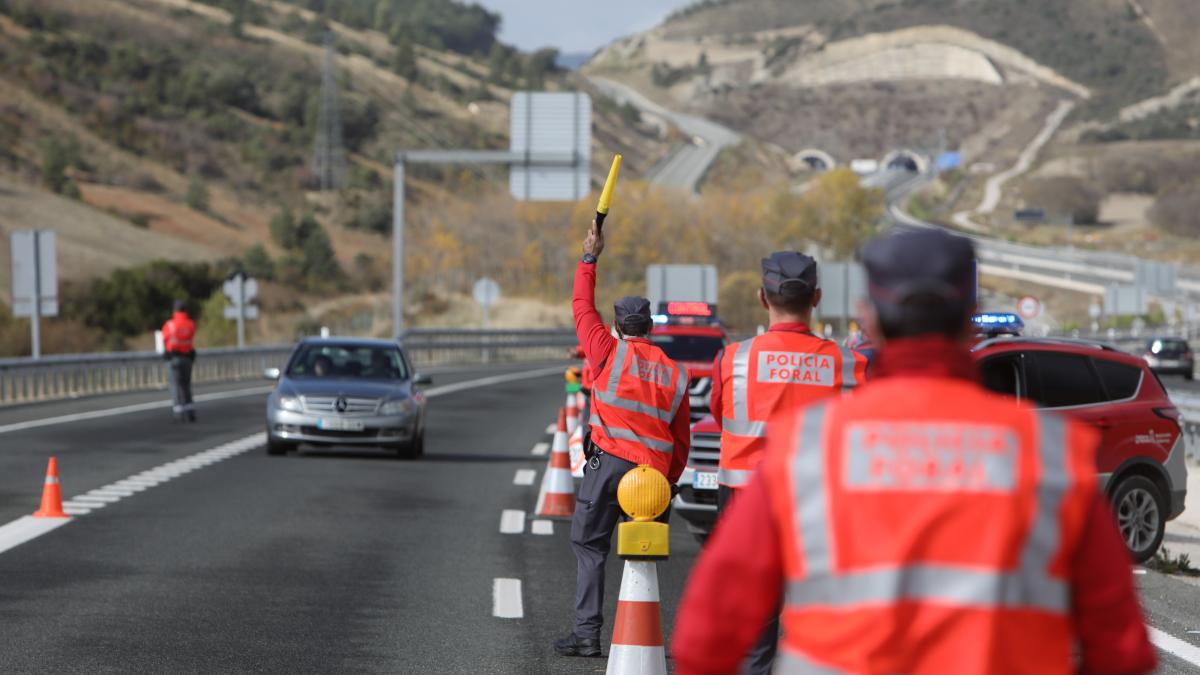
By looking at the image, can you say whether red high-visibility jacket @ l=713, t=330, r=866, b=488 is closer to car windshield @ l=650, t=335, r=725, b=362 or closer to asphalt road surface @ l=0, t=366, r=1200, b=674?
asphalt road surface @ l=0, t=366, r=1200, b=674

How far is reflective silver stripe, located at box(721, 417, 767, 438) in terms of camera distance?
6.90 m

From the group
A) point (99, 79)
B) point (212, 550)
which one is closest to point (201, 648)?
point (212, 550)

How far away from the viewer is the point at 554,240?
9688 centimetres

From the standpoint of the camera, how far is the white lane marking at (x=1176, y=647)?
912cm

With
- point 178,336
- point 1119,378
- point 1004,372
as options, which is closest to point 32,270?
point 178,336

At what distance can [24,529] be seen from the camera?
44.4ft

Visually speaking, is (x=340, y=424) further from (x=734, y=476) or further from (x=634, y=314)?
(x=734, y=476)

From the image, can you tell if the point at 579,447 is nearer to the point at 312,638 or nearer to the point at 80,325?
the point at 312,638

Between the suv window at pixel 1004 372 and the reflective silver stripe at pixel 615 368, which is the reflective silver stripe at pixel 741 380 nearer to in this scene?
the reflective silver stripe at pixel 615 368

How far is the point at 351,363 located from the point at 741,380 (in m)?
15.9

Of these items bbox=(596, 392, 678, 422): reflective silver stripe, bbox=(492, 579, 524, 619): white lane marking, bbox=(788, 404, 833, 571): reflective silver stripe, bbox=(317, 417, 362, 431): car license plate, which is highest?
bbox=(788, 404, 833, 571): reflective silver stripe

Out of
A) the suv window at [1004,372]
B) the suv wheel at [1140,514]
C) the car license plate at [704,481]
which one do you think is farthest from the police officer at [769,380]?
the suv wheel at [1140,514]

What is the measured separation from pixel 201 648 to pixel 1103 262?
10975 centimetres

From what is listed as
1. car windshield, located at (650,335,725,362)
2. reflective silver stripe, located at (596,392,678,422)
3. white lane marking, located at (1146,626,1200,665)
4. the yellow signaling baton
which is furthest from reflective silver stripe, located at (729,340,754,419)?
car windshield, located at (650,335,725,362)
